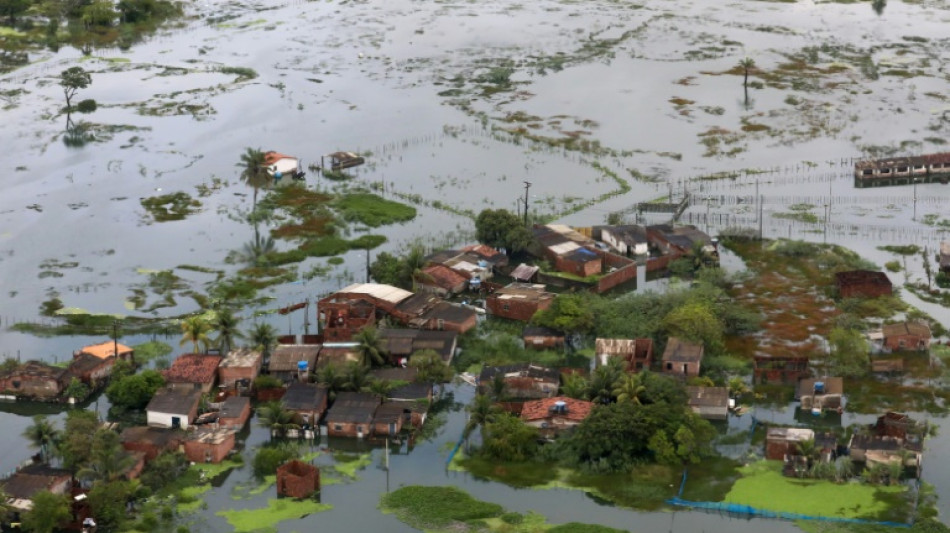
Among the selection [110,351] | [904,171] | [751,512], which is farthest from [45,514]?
[904,171]

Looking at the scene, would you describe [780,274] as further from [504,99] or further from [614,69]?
[614,69]

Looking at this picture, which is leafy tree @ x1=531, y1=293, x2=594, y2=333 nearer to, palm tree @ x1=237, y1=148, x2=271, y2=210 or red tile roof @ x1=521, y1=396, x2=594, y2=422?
red tile roof @ x1=521, y1=396, x2=594, y2=422

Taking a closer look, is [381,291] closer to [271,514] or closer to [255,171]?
[271,514]

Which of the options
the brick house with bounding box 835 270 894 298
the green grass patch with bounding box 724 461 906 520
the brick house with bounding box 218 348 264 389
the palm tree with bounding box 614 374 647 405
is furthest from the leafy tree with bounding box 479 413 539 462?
the brick house with bounding box 835 270 894 298

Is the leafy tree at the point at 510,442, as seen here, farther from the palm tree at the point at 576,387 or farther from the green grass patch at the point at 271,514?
the green grass patch at the point at 271,514

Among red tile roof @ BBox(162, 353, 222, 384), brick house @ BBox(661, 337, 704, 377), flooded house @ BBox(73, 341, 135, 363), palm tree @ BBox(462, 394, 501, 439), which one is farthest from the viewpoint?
flooded house @ BBox(73, 341, 135, 363)

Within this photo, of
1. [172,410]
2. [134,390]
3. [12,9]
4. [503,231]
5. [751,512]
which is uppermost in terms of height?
[12,9]

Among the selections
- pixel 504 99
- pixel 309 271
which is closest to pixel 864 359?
pixel 309 271
